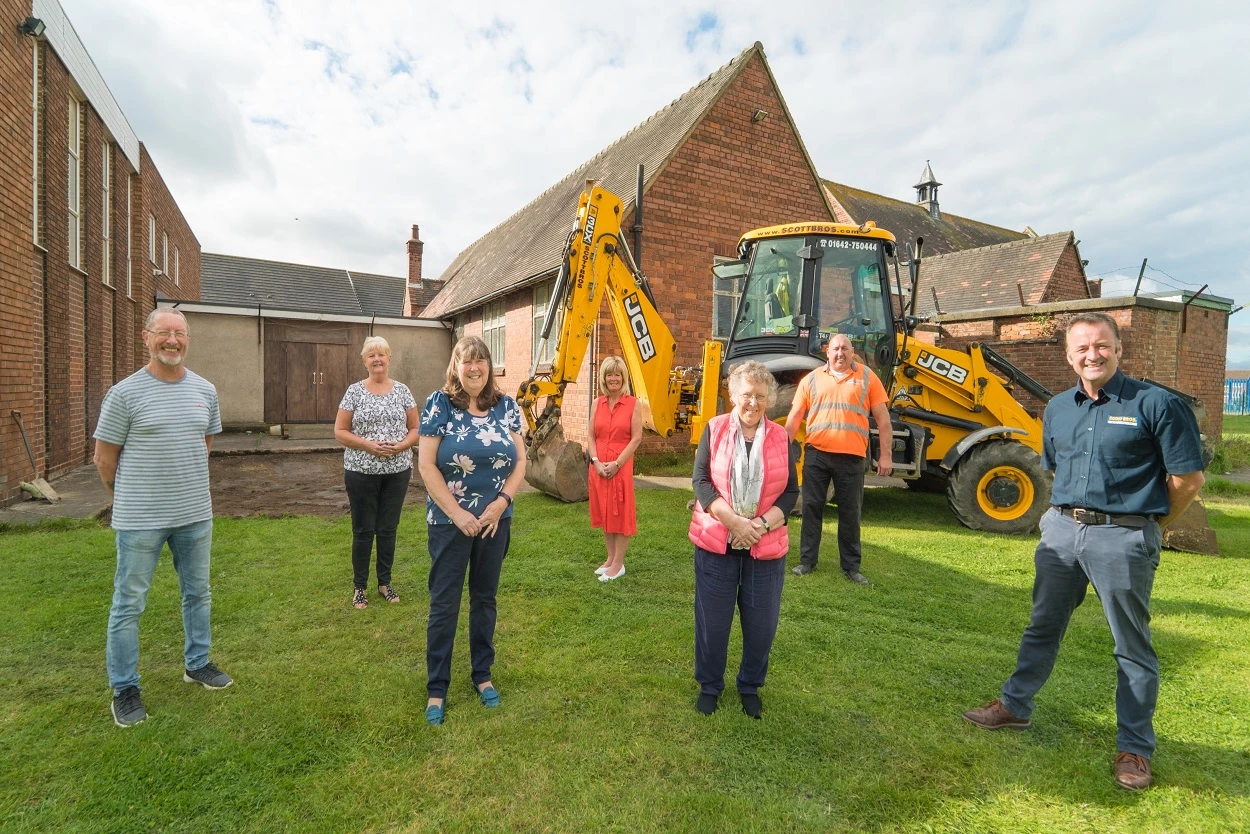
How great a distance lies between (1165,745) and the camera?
2852 millimetres

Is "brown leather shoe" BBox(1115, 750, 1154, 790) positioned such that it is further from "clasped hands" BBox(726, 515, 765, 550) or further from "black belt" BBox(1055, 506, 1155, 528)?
"clasped hands" BBox(726, 515, 765, 550)

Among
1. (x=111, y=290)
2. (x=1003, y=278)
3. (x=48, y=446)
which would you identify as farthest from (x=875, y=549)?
(x=1003, y=278)

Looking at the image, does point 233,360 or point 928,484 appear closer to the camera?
point 928,484

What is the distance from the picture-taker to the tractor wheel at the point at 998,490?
259 inches

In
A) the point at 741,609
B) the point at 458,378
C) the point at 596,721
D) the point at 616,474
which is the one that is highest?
the point at 458,378

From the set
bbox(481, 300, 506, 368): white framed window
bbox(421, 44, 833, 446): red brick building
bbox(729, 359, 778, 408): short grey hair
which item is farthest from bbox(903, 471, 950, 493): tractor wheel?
bbox(481, 300, 506, 368): white framed window

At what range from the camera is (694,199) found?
452 inches

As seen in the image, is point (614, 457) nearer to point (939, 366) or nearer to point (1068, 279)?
point (939, 366)

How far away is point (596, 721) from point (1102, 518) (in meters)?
2.33

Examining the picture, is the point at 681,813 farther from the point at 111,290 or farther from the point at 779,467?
the point at 111,290

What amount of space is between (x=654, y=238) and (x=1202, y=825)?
32.8 feet

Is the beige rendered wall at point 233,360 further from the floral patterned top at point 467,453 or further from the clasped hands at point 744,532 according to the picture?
the clasped hands at point 744,532

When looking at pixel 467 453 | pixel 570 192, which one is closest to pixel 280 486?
pixel 467 453

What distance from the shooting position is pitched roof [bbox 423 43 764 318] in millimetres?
11711
